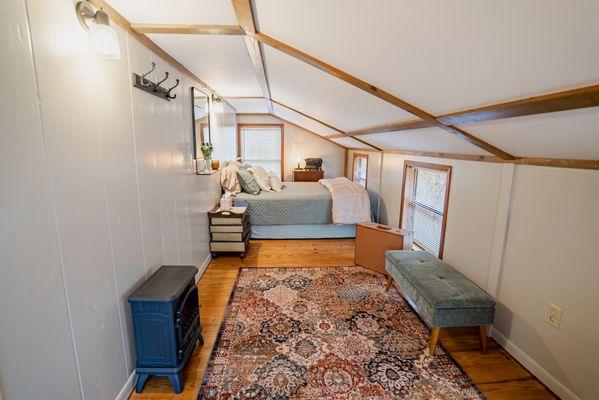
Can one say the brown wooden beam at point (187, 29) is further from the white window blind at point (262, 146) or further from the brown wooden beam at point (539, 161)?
the white window blind at point (262, 146)

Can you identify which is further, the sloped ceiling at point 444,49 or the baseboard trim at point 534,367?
the baseboard trim at point 534,367

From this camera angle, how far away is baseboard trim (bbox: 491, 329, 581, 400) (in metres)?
1.65

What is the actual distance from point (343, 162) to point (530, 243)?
5.23m

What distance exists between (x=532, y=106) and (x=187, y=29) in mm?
1925

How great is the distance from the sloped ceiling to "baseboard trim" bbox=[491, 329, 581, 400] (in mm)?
1334

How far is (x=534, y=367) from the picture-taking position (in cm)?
185

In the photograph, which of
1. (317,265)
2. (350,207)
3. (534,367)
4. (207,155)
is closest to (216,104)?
(207,155)

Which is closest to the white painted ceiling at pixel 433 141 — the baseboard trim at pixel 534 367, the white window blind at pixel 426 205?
the white window blind at pixel 426 205

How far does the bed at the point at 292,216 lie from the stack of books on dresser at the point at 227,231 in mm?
Result: 658

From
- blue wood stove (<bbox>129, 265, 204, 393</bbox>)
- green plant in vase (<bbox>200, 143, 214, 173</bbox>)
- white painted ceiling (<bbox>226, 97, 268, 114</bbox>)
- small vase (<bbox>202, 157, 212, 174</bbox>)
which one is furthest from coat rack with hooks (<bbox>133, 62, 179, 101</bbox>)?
white painted ceiling (<bbox>226, 97, 268, 114</bbox>)

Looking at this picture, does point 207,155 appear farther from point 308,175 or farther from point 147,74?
point 308,175

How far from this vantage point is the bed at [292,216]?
422 centimetres

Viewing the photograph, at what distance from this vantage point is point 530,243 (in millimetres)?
1909

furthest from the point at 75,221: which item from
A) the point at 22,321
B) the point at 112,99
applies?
the point at 112,99
